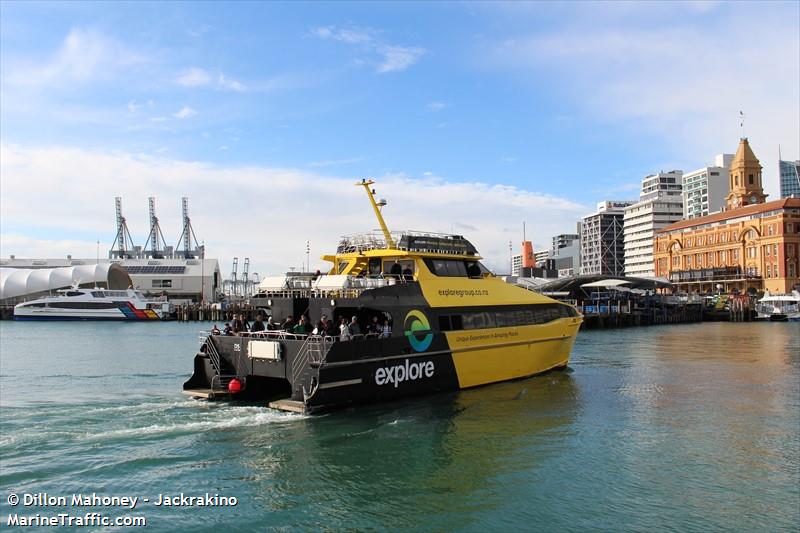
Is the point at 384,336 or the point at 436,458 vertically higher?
the point at 384,336

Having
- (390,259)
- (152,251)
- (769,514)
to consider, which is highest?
(152,251)

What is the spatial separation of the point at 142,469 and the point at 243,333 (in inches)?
233

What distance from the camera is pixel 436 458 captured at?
39.5 feet

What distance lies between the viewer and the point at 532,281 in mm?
62281

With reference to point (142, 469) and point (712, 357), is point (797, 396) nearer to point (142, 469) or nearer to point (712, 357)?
point (712, 357)

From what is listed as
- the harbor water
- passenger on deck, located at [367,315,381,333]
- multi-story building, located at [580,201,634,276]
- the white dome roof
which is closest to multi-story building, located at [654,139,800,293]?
multi-story building, located at [580,201,634,276]

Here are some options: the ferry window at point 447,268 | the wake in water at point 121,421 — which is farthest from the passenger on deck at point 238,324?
the ferry window at point 447,268

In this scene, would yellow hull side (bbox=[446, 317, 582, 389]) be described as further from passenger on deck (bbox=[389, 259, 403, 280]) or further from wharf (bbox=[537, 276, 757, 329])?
wharf (bbox=[537, 276, 757, 329])

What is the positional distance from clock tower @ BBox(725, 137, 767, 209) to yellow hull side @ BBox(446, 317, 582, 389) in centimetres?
8804

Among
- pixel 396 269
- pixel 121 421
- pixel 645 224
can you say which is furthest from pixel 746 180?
pixel 121 421

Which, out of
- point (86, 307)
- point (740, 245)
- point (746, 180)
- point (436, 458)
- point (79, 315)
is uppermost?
point (746, 180)

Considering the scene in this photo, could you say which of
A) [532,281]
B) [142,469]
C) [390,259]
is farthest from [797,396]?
[532,281]

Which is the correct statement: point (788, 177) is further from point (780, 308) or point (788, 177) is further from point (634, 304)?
point (634, 304)

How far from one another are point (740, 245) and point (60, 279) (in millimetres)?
97393
